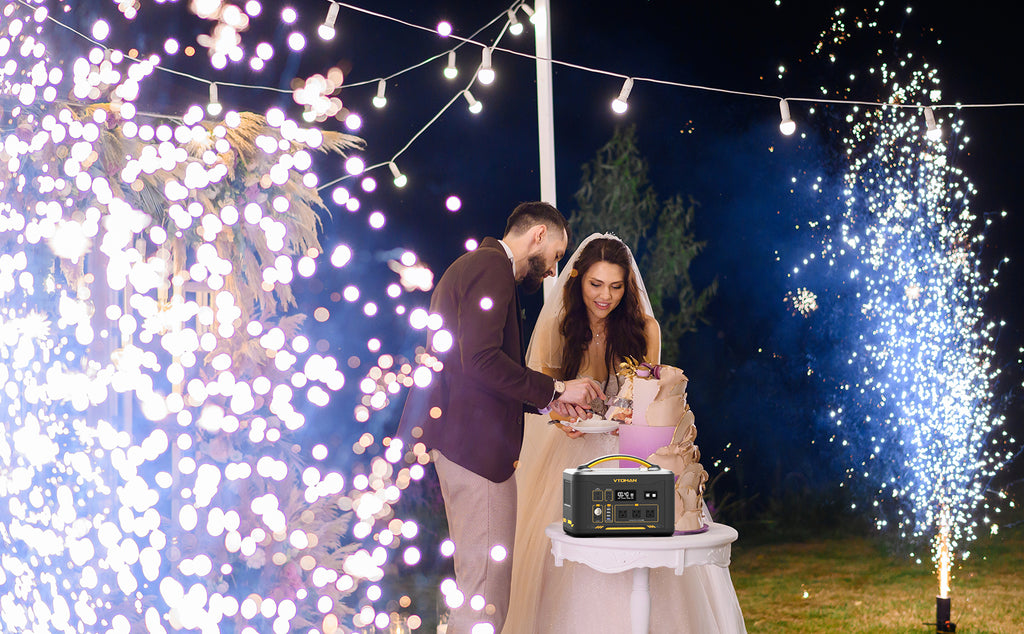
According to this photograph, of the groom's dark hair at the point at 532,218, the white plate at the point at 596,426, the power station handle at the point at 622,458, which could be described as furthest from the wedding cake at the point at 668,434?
the groom's dark hair at the point at 532,218

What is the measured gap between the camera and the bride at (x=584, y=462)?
110 inches

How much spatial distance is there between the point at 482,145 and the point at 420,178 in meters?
0.40

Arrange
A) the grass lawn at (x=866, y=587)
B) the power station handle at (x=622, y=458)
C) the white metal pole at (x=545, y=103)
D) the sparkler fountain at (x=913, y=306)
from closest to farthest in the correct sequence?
the power station handle at (x=622, y=458) → the white metal pole at (x=545, y=103) → the grass lawn at (x=866, y=587) → the sparkler fountain at (x=913, y=306)

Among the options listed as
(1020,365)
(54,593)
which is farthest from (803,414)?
(54,593)

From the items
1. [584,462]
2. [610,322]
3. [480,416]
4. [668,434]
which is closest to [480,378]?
[480,416]

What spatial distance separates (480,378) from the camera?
8.34 feet

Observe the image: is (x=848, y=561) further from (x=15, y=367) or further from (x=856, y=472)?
(x=15, y=367)

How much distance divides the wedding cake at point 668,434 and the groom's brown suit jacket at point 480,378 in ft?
0.89

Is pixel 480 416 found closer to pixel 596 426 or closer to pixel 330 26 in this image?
pixel 596 426

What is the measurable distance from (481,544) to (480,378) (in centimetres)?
50

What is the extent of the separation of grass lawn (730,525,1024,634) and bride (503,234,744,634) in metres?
1.62

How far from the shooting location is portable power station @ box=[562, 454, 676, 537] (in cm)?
233

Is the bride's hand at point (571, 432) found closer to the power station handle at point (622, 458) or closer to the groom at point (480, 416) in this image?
the groom at point (480, 416)

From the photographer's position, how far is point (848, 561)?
17.5 ft
